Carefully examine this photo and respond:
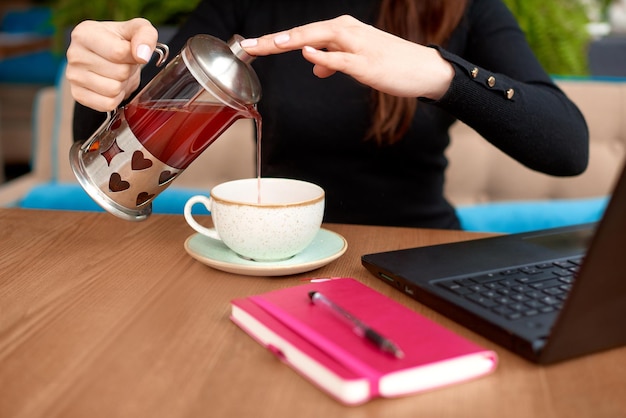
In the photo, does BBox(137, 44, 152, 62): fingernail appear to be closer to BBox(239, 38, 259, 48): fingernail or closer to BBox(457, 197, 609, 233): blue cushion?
BBox(239, 38, 259, 48): fingernail

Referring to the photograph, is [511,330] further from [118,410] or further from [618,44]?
[618,44]

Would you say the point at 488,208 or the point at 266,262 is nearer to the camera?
the point at 266,262

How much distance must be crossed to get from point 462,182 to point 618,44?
778mm

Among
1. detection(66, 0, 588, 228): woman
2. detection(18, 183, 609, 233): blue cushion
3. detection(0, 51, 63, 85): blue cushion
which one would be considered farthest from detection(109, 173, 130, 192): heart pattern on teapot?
detection(0, 51, 63, 85): blue cushion

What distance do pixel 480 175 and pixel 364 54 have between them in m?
1.06

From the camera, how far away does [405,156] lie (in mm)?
1224

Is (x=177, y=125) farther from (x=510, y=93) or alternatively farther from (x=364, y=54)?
(x=510, y=93)

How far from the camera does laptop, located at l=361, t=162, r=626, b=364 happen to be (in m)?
0.47

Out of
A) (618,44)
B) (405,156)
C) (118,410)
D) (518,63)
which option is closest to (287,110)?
(405,156)

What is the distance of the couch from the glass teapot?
0.77 meters

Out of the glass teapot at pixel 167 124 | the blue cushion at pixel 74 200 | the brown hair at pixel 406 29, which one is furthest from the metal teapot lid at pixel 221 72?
the blue cushion at pixel 74 200

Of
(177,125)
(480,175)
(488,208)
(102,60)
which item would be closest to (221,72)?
(177,125)

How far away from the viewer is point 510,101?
945 millimetres

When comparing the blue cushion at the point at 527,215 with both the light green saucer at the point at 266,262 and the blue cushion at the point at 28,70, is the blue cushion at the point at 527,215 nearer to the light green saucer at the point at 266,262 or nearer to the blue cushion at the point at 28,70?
the light green saucer at the point at 266,262
